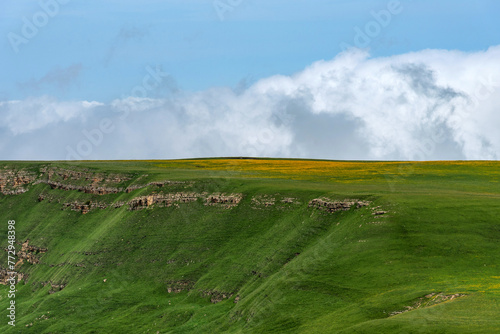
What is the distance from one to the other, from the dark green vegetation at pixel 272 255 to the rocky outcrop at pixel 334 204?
98cm

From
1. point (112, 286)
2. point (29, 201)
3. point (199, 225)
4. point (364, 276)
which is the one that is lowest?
point (364, 276)

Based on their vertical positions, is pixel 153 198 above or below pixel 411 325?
above

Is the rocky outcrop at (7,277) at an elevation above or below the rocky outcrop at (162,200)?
below

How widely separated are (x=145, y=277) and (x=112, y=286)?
6166 mm

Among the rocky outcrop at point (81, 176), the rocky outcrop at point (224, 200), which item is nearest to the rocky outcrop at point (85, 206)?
the rocky outcrop at point (81, 176)

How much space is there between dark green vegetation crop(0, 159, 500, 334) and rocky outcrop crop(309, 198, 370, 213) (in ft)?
3.22

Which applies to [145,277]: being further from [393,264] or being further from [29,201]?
[29,201]

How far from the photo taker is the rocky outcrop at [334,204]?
84500mm

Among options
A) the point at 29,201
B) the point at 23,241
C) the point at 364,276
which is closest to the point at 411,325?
the point at 364,276

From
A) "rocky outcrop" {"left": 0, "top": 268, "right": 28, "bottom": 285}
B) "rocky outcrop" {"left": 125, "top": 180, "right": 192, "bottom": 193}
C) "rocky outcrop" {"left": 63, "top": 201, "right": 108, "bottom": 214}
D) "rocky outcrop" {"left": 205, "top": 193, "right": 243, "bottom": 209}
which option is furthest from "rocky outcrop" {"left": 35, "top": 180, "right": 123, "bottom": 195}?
"rocky outcrop" {"left": 205, "top": 193, "right": 243, "bottom": 209}

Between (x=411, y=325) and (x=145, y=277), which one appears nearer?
(x=411, y=325)

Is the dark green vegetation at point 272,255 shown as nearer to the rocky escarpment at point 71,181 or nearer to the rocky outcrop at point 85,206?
the rocky outcrop at point 85,206

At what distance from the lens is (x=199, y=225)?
336 feet

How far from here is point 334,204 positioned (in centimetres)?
8700
